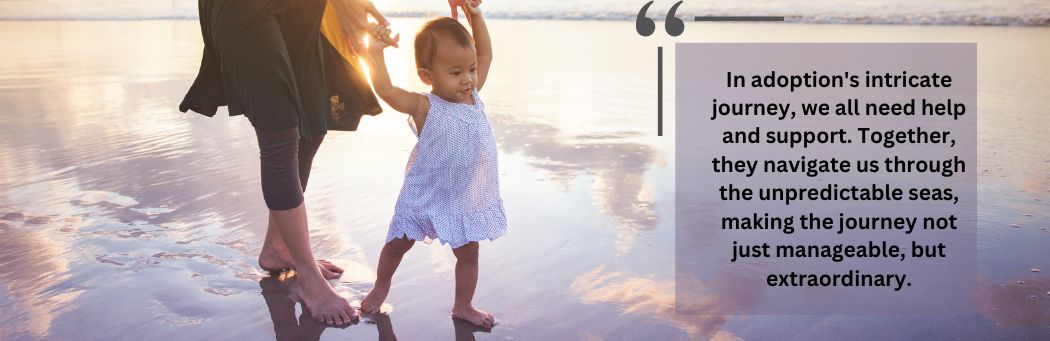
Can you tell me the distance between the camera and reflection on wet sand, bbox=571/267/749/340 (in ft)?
9.45

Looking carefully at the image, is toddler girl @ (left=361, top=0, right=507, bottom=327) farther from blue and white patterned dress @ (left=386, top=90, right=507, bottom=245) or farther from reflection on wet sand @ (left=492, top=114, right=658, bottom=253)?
reflection on wet sand @ (left=492, top=114, right=658, bottom=253)

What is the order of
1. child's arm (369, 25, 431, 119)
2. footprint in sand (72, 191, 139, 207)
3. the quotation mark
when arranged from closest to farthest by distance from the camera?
child's arm (369, 25, 431, 119), footprint in sand (72, 191, 139, 207), the quotation mark

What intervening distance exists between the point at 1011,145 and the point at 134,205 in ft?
15.8

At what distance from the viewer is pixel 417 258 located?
350 cm

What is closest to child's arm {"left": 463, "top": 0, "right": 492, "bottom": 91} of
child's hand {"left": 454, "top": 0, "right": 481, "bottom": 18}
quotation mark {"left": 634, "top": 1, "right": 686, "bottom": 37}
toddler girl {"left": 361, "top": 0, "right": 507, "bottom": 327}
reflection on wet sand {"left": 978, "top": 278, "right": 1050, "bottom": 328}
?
child's hand {"left": 454, "top": 0, "right": 481, "bottom": 18}

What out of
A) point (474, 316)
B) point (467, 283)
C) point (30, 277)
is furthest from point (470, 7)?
point (30, 277)

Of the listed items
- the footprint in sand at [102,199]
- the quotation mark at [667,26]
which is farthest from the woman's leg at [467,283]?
the quotation mark at [667,26]

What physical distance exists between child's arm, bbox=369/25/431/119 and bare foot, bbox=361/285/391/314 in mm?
595

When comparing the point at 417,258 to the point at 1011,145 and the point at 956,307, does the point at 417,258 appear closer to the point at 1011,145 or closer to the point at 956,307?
the point at 956,307

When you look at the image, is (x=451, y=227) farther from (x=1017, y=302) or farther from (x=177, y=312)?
(x=1017, y=302)

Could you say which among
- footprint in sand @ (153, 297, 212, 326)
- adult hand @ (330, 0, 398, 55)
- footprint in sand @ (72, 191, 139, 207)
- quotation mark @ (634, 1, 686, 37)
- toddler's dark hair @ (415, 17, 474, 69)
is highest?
quotation mark @ (634, 1, 686, 37)

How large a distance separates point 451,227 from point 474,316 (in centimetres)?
29

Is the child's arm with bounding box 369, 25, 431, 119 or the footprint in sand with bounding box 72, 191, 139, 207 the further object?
the footprint in sand with bounding box 72, 191, 139, 207

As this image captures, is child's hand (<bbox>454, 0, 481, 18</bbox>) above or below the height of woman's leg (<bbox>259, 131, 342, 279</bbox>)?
above
